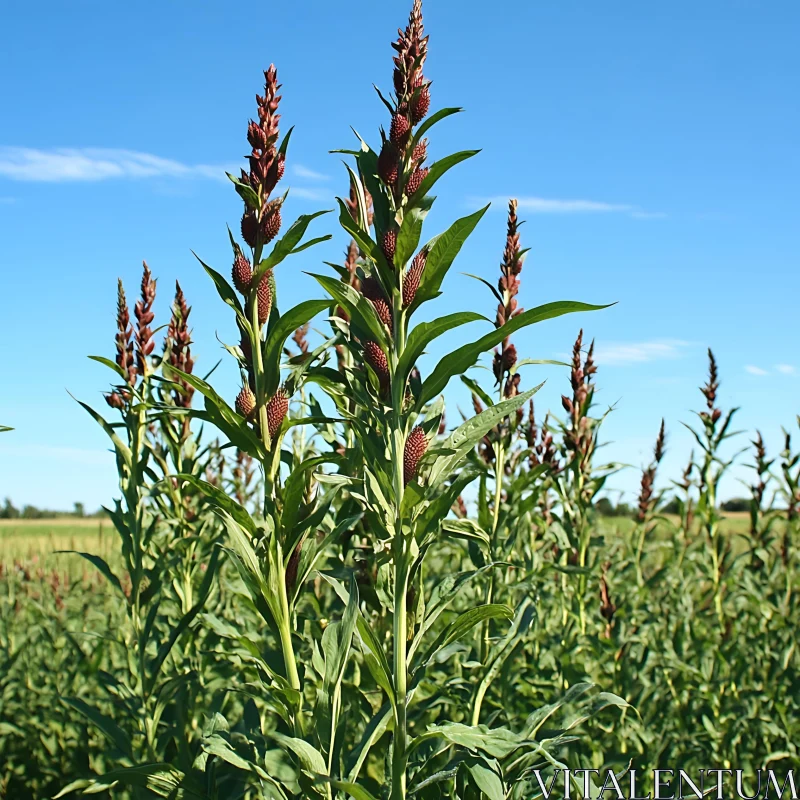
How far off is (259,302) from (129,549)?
1254mm

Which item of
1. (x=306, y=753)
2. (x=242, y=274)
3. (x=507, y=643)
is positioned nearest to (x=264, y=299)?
(x=242, y=274)

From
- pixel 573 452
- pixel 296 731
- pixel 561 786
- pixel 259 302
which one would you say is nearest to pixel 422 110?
pixel 259 302

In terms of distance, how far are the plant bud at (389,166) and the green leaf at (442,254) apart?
23 centimetres

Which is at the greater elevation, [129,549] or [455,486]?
[455,486]

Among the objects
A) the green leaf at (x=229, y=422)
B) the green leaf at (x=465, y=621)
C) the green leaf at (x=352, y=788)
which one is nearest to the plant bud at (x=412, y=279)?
the green leaf at (x=229, y=422)

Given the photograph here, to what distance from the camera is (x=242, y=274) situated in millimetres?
2506

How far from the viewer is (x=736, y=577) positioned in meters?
5.37

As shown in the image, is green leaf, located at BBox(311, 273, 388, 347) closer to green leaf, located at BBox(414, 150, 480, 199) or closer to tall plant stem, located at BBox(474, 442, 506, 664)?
green leaf, located at BBox(414, 150, 480, 199)

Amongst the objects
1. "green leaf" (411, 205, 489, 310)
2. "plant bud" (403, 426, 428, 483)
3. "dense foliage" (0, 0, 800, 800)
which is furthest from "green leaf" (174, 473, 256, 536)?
"green leaf" (411, 205, 489, 310)

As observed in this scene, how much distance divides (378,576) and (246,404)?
2.30 feet

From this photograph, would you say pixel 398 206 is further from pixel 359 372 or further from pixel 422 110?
pixel 359 372

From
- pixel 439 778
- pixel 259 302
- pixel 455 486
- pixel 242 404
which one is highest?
pixel 259 302

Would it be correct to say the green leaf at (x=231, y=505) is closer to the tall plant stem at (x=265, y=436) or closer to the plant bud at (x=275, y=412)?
the tall plant stem at (x=265, y=436)

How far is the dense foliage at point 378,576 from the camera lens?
7.75 ft
